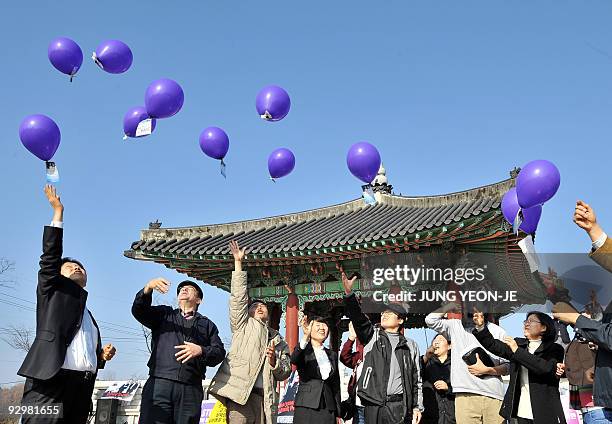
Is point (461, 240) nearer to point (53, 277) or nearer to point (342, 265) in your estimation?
point (342, 265)

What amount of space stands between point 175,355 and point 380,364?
173 centimetres

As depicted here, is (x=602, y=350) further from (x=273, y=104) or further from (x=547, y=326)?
(x=273, y=104)

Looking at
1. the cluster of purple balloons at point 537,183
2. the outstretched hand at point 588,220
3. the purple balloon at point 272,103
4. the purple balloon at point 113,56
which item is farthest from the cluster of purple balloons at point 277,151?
the outstretched hand at point 588,220

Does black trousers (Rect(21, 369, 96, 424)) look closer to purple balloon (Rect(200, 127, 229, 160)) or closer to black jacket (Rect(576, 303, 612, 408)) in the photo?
black jacket (Rect(576, 303, 612, 408))

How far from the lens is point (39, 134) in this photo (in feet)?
19.0

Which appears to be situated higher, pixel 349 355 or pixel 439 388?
pixel 349 355

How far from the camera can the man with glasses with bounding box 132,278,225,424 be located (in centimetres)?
455

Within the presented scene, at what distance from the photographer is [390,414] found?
491 cm

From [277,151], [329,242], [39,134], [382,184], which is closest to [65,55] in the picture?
[39,134]

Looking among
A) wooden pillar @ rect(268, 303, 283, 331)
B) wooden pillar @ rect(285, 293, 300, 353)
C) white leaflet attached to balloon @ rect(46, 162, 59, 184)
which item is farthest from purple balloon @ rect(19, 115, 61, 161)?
wooden pillar @ rect(268, 303, 283, 331)

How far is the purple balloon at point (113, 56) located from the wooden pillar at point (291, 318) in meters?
6.05

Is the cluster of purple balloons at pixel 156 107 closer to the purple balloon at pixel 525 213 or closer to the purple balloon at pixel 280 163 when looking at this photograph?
the purple balloon at pixel 280 163

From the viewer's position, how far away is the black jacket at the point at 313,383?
5254 millimetres

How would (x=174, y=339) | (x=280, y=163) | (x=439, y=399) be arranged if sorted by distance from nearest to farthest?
1. (x=174, y=339)
2. (x=439, y=399)
3. (x=280, y=163)
